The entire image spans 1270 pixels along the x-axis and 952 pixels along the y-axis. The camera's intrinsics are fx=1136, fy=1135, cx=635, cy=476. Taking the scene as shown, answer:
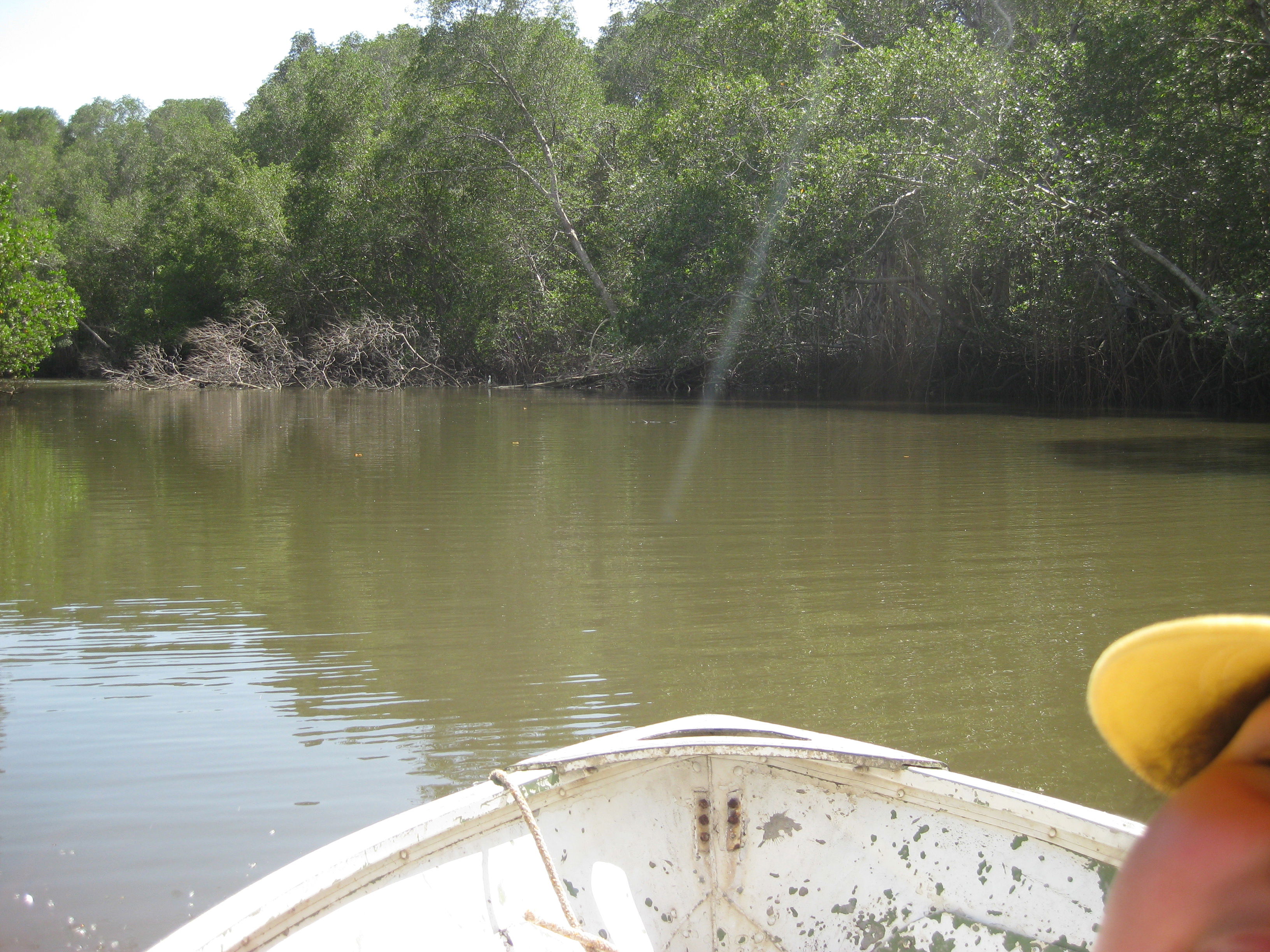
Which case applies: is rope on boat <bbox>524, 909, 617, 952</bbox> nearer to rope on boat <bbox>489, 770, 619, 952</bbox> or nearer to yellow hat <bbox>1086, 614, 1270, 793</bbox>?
rope on boat <bbox>489, 770, 619, 952</bbox>

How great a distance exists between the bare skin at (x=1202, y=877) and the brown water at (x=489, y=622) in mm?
157

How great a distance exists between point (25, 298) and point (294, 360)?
10604mm

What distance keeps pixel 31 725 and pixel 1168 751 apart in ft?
12.2

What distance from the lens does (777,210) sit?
18.9 meters

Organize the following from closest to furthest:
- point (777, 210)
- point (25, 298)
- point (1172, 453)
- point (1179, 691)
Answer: point (1179, 691) → point (1172, 453) → point (25, 298) → point (777, 210)

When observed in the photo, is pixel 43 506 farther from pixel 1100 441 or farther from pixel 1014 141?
pixel 1014 141

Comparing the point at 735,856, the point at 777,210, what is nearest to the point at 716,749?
the point at 735,856

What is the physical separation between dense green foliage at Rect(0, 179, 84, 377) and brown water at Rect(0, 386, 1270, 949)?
8.15 meters

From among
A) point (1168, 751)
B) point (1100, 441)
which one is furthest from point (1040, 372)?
point (1168, 751)

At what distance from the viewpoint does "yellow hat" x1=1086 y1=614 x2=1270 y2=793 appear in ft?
2.28

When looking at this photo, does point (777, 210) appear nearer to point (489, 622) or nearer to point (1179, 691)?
point (489, 622)

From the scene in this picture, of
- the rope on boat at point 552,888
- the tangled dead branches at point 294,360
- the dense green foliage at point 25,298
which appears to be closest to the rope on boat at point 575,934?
the rope on boat at point 552,888

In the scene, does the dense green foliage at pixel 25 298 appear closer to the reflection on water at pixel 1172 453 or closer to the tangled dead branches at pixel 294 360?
the tangled dead branches at pixel 294 360

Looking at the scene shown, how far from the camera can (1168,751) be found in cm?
78
